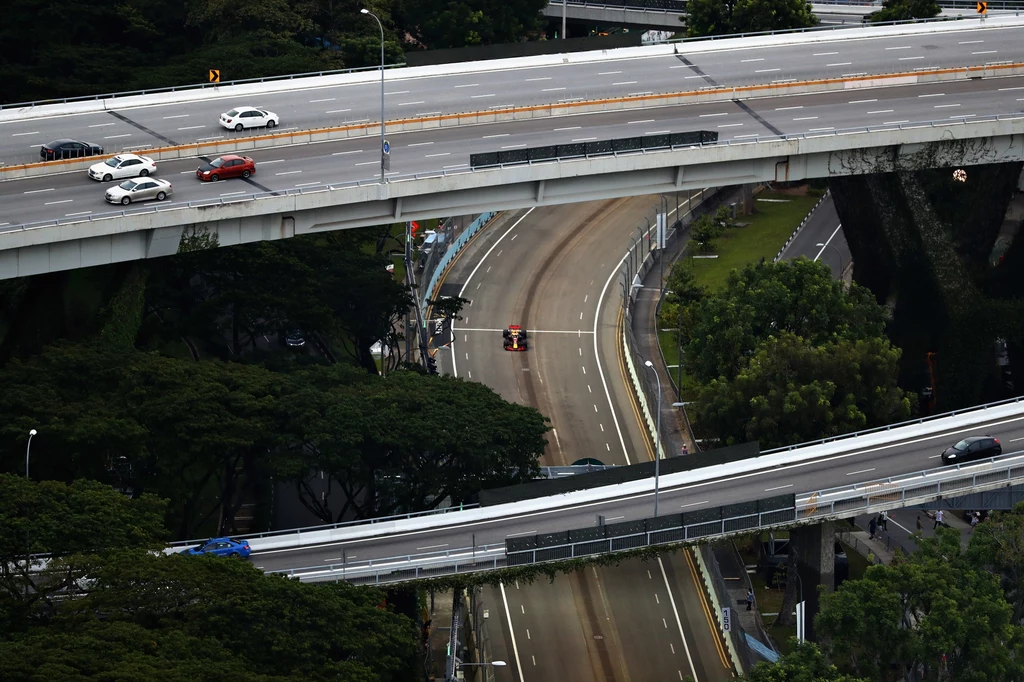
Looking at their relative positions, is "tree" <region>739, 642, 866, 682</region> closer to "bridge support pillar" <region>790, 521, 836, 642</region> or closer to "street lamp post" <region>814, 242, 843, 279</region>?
"bridge support pillar" <region>790, 521, 836, 642</region>

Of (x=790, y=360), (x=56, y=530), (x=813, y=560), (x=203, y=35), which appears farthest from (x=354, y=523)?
(x=203, y=35)

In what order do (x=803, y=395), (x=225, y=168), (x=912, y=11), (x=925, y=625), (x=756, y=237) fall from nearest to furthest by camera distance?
(x=925, y=625) < (x=225, y=168) < (x=803, y=395) < (x=912, y=11) < (x=756, y=237)

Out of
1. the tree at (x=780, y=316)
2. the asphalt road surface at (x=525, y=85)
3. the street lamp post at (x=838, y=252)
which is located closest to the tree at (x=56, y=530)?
the asphalt road surface at (x=525, y=85)

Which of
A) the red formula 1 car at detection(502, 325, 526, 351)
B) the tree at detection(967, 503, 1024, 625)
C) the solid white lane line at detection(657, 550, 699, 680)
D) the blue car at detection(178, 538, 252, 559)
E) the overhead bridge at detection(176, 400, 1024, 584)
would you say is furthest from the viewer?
the red formula 1 car at detection(502, 325, 526, 351)

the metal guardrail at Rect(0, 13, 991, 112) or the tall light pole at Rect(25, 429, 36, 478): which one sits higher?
the metal guardrail at Rect(0, 13, 991, 112)

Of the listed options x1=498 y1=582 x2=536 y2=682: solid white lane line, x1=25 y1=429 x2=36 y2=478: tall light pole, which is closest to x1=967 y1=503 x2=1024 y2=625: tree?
x1=498 y1=582 x2=536 y2=682: solid white lane line

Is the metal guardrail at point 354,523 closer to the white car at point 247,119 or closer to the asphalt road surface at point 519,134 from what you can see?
the asphalt road surface at point 519,134

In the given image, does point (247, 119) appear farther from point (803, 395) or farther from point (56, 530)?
point (56, 530)
